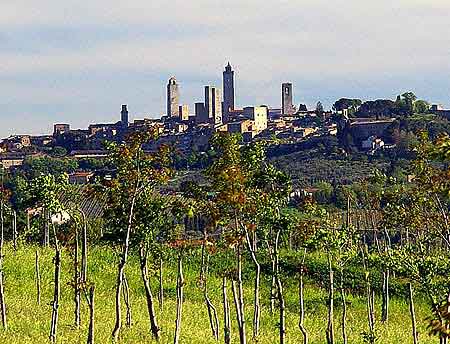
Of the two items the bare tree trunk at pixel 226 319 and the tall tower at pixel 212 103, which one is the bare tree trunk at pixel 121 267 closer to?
the bare tree trunk at pixel 226 319

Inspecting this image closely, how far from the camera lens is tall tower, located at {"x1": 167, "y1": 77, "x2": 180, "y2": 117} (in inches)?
7562

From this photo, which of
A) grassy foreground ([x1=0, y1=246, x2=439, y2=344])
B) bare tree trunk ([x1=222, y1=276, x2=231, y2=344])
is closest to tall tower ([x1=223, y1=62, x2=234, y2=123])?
grassy foreground ([x1=0, y1=246, x2=439, y2=344])

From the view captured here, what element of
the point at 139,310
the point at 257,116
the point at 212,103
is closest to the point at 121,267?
the point at 139,310

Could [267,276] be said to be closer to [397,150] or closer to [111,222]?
[111,222]

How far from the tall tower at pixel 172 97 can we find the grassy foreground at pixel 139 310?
6246 inches

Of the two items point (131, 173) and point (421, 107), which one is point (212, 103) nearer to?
point (421, 107)

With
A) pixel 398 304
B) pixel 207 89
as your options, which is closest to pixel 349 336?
pixel 398 304

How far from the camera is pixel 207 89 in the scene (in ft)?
533

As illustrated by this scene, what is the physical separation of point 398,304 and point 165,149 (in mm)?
16636

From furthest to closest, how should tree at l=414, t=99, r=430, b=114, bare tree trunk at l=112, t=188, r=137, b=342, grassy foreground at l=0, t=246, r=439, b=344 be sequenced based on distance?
1. tree at l=414, t=99, r=430, b=114
2. grassy foreground at l=0, t=246, r=439, b=344
3. bare tree trunk at l=112, t=188, r=137, b=342

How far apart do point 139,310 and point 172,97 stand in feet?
567

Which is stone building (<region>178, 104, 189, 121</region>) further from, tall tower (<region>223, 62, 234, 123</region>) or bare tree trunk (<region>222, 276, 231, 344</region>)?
bare tree trunk (<region>222, 276, 231, 344</region>)

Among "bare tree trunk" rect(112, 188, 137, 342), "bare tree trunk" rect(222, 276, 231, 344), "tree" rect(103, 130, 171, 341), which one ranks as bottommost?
"bare tree trunk" rect(222, 276, 231, 344)

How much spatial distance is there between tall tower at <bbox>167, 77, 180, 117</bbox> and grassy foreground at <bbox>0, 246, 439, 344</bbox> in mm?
158649
